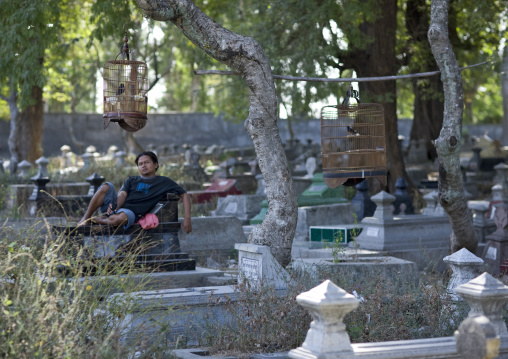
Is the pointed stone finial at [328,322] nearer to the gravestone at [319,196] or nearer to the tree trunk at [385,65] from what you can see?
the gravestone at [319,196]

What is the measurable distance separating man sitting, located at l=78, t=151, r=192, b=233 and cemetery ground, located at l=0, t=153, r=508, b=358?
232cm

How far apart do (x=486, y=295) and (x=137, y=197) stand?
5.67m

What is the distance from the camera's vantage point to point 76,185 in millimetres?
18297

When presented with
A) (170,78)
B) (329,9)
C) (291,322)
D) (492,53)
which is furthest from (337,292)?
(170,78)

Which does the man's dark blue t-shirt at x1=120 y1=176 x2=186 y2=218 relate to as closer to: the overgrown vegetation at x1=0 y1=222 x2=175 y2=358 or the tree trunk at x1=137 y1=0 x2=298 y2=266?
the tree trunk at x1=137 y1=0 x2=298 y2=266

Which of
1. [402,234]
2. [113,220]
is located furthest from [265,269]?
[402,234]

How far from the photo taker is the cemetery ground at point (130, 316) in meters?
5.75

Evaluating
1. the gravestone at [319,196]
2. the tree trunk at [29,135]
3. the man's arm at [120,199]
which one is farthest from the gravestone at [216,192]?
the man's arm at [120,199]

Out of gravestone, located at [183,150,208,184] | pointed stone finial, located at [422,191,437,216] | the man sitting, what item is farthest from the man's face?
gravestone, located at [183,150,208,184]

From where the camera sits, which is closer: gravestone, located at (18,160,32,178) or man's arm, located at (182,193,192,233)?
man's arm, located at (182,193,192,233)

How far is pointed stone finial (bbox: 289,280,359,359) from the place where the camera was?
5449 millimetres

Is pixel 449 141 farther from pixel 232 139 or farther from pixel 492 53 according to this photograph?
pixel 232 139

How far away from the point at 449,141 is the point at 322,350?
4033 millimetres

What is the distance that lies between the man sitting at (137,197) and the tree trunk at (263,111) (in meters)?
2.07
